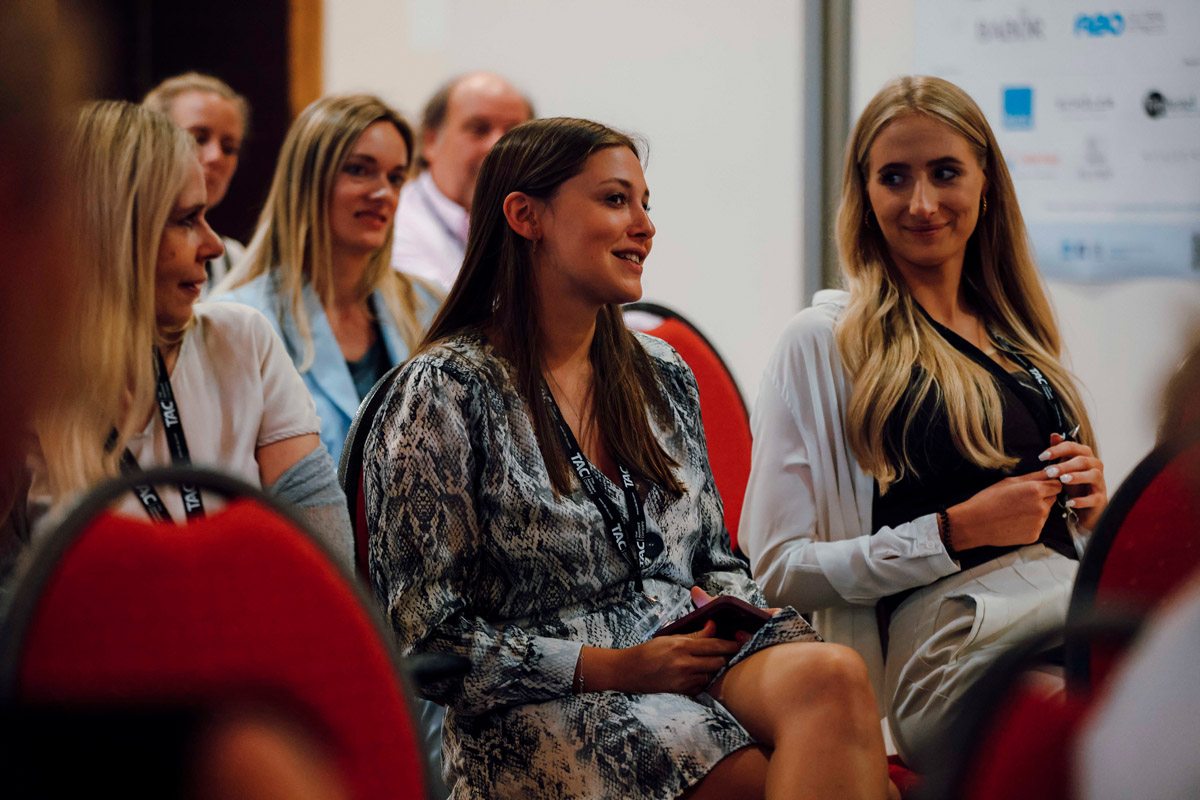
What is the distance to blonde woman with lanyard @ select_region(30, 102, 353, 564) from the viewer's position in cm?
164

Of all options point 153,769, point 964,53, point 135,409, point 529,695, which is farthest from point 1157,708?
point 964,53

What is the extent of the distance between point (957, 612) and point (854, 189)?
78 cm

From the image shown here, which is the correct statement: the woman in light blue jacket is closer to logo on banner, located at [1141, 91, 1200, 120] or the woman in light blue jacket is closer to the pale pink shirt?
the pale pink shirt

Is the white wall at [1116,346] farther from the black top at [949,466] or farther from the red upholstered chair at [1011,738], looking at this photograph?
the red upholstered chair at [1011,738]

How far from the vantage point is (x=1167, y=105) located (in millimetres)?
3084

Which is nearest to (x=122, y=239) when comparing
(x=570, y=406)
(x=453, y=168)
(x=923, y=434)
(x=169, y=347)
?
(x=169, y=347)

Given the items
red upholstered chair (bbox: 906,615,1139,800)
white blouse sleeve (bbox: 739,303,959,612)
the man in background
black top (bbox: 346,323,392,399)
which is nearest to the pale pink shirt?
the man in background

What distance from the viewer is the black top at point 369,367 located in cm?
243

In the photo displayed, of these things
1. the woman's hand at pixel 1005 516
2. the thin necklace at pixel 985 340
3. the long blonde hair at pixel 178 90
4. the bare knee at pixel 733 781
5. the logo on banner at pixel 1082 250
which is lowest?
the bare knee at pixel 733 781

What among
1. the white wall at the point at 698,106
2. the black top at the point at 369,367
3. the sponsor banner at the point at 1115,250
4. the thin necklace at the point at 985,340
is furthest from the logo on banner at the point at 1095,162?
the black top at the point at 369,367

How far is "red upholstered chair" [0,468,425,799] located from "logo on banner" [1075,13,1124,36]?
2.93 m

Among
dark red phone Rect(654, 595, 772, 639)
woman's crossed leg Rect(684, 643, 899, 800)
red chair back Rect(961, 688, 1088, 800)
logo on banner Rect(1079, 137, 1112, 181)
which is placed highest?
logo on banner Rect(1079, 137, 1112, 181)

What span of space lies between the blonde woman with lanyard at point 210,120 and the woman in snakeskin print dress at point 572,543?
5.03 ft

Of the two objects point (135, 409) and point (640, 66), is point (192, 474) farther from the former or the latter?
point (640, 66)
